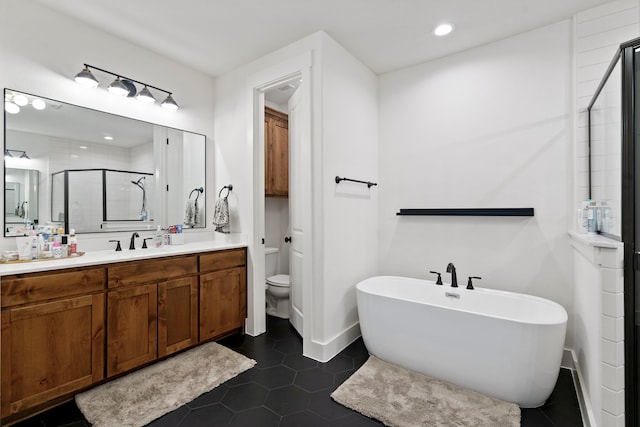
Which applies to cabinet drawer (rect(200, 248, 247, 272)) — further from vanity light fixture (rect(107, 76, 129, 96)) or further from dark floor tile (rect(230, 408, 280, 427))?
vanity light fixture (rect(107, 76, 129, 96))

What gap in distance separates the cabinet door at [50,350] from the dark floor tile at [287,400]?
1130mm

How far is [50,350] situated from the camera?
5.50 ft

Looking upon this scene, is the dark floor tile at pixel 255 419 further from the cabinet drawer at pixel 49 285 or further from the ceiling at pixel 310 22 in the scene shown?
the ceiling at pixel 310 22

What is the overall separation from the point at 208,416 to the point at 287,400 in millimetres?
467

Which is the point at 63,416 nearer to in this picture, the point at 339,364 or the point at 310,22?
the point at 339,364

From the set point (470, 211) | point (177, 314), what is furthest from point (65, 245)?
point (470, 211)

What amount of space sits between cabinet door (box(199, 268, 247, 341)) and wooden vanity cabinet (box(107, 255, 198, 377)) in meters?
0.09

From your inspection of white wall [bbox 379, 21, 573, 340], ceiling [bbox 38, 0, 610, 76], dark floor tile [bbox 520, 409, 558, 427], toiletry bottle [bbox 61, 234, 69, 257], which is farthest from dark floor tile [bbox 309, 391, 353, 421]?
ceiling [bbox 38, 0, 610, 76]

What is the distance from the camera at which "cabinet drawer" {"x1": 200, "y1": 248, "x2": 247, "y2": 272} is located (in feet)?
8.14

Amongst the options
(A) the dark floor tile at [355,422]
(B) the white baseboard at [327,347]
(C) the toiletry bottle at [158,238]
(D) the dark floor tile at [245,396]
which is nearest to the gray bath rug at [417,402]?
(A) the dark floor tile at [355,422]

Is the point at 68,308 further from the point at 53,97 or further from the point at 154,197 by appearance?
the point at 53,97

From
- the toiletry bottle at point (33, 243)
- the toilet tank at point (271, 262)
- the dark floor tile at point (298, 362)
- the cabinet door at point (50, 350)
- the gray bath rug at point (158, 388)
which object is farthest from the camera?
the toilet tank at point (271, 262)

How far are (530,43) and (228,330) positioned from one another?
11.6ft

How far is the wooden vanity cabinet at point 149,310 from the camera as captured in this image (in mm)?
1945
